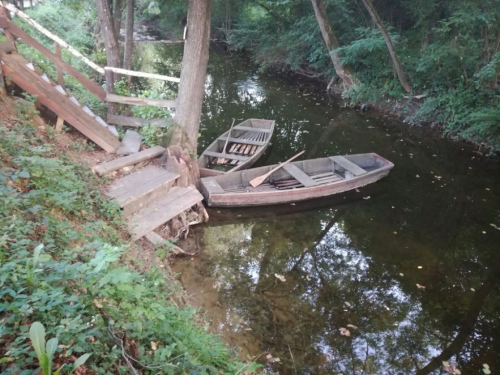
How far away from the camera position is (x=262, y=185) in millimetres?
8414

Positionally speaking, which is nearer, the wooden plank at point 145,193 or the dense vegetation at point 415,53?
the wooden plank at point 145,193

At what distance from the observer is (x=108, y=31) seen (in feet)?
26.3

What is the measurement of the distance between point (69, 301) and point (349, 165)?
25.4ft

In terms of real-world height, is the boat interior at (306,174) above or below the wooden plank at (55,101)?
below

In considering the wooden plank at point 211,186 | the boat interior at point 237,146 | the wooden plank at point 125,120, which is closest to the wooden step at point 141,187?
the wooden plank at point 211,186

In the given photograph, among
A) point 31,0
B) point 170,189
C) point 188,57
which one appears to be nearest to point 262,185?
point 170,189

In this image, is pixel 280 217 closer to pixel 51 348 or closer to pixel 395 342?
pixel 395 342

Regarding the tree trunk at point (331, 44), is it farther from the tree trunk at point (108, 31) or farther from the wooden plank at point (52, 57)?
the wooden plank at point (52, 57)

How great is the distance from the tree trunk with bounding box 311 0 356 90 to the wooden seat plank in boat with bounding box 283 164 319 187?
8166 mm

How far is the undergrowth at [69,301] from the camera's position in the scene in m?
2.01

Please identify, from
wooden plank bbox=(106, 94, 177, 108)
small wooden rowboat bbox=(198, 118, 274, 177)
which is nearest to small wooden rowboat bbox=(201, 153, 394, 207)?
small wooden rowboat bbox=(198, 118, 274, 177)

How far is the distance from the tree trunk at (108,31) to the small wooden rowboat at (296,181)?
3.55 m

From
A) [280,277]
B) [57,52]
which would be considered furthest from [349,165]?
[57,52]

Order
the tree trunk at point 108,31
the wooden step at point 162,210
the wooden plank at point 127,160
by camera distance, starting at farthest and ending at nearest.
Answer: the tree trunk at point 108,31
the wooden plank at point 127,160
the wooden step at point 162,210
